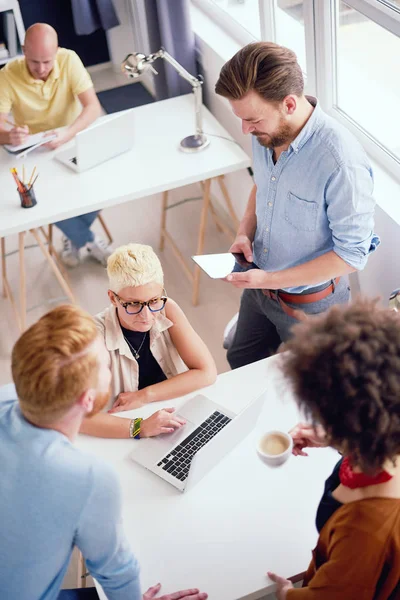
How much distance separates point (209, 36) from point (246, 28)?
0.75 ft

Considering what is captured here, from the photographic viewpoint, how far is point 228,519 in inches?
65.6

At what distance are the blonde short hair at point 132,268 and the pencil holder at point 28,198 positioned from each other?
3.30ft

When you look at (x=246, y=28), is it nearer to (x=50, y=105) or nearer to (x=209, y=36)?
(x=209, y=36)

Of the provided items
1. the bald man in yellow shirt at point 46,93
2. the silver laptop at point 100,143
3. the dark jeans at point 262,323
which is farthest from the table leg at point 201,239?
the dark jeans at point 262,323

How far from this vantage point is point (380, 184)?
8.23 feet

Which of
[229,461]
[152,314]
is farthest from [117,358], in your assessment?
[229,461]

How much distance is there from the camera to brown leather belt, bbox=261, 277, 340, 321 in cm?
225

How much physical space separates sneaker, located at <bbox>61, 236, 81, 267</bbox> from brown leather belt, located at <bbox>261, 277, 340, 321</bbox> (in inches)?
69.2

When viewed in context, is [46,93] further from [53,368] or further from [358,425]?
[358,425]

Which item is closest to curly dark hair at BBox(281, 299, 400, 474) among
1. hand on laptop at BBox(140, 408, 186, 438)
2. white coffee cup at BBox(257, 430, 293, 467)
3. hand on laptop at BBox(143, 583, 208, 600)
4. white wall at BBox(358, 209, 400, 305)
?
white coffee cup at BBox(257, 430, 293, 467)

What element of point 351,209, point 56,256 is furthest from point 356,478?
point 56,256

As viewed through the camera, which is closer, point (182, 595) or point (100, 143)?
point (182, 595)

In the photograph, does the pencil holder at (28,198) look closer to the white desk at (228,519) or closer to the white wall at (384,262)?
the white desk at (228,519)

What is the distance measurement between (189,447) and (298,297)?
0.71 meters
